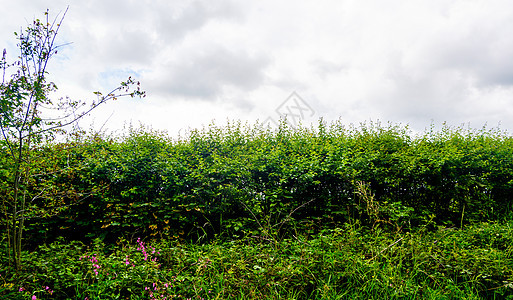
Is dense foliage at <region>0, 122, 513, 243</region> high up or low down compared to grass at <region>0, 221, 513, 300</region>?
up

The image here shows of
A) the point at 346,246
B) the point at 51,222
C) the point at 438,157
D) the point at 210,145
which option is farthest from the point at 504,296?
the point at 51,222

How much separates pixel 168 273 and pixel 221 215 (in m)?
A: 1.49

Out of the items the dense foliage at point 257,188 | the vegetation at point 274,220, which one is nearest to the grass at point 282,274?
the vegetation at point 274,220

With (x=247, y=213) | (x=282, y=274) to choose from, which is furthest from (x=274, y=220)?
(x=282, y=274)

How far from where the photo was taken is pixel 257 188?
5.12 m

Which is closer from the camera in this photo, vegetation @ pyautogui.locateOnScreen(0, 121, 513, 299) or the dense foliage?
vegetation @ pyautogui.locateOnScreen(0, 121, 513, 299)

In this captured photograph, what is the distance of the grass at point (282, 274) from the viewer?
319cm

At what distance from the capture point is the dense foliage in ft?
16.0

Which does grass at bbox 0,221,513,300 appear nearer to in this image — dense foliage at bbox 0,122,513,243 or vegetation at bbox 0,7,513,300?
vegetation at bbox 0,7,513,300

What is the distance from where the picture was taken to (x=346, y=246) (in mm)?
3691

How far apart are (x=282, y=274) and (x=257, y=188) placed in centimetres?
201

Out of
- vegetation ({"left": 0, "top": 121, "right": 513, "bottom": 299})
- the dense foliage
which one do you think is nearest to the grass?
vegetation ({"left": 0, "top": 121, "right": 513, "bottom": 299})

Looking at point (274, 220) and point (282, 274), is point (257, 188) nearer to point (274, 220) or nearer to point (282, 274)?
point (274, 220)

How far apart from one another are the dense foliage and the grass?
27.5 inches
